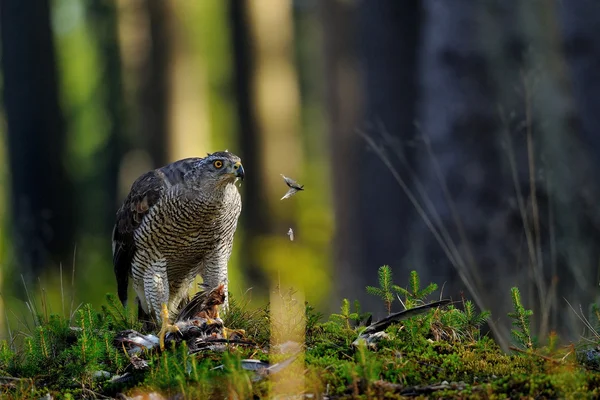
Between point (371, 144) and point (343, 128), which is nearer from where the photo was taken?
point (371, 144)

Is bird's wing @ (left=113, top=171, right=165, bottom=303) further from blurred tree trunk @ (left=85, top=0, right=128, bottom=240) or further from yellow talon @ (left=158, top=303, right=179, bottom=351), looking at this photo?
blurred tree trunk @ (left=85, top=0, right=128, bottom=240)

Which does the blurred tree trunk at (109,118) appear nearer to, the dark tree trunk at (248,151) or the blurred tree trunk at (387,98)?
the dark tree trunk at (248,151)

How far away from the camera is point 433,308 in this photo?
4.29 metres

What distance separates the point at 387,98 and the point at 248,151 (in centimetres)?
474

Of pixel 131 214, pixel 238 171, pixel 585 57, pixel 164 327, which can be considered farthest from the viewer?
pixel 585 57

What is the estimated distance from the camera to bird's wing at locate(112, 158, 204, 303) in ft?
19.2

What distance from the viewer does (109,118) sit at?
22.6 m

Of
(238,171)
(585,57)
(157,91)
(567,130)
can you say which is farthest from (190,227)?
(157,91)

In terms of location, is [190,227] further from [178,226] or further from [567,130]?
[567,130]

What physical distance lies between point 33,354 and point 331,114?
10.8m

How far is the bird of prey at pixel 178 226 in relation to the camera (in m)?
5.58

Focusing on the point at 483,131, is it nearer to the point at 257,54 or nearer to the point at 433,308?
the point at 433,308

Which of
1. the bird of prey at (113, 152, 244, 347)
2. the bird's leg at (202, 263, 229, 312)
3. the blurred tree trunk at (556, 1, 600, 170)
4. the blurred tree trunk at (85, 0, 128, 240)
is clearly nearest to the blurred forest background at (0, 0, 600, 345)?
the blurred tree trunk at (556, 1, 600, 170)

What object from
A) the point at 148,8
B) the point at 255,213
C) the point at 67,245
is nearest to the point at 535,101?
the point at 255,213
